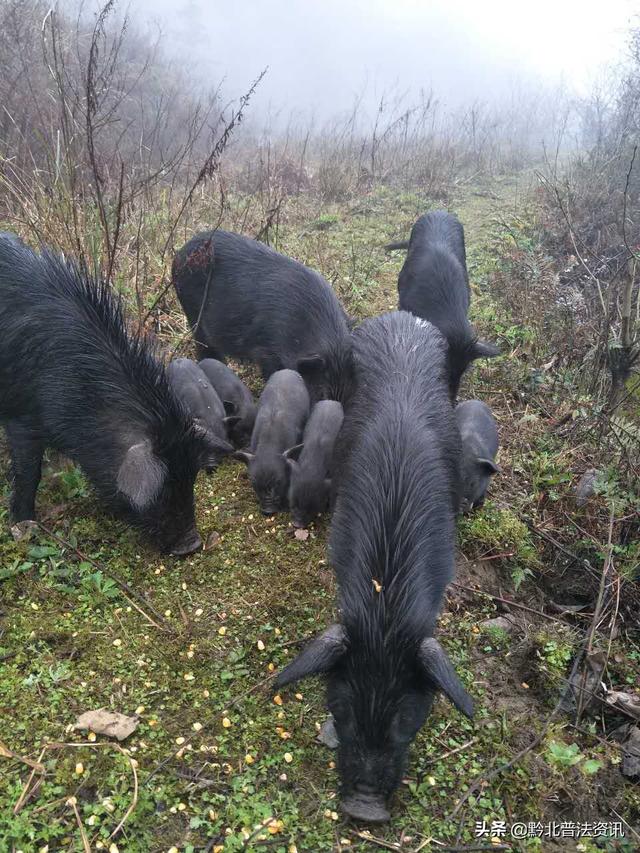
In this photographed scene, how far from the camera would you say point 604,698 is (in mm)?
3197

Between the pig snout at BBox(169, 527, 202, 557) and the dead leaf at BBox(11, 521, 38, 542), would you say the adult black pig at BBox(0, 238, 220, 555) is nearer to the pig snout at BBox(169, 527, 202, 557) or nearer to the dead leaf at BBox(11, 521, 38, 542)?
the pig snout at BBox(169, 527, 202, 557)

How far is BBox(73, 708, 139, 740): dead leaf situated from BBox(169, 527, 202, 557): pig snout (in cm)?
113

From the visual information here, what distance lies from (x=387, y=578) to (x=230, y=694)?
1090 millimetres

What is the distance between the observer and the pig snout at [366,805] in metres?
2.49

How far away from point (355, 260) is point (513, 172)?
9263mm

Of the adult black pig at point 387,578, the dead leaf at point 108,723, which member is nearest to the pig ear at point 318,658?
the adult black pig at point 387,578

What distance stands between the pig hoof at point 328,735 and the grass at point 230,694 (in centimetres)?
4

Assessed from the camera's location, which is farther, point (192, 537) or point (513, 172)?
point (513, 172)

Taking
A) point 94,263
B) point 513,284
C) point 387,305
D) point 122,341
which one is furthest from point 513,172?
point 122,341

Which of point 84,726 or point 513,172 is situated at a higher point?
point 513,172

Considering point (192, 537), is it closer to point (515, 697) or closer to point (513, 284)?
point (515, 697)

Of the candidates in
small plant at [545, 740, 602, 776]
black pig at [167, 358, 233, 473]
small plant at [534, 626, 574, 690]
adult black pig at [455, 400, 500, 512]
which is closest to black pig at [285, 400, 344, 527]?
black pig at [167, 358, 233, 473]

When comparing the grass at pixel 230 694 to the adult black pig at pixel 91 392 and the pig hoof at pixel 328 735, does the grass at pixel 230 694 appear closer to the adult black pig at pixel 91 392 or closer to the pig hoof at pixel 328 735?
the pig hoof at pixel 328 735

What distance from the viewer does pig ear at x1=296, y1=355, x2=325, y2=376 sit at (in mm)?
5391
